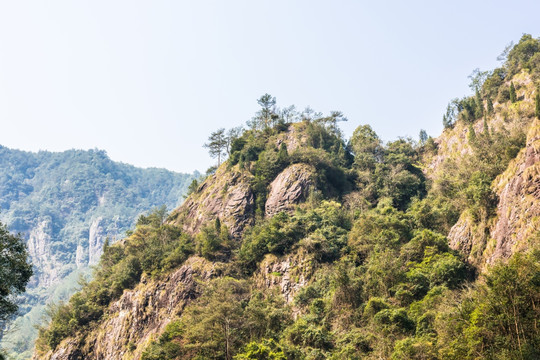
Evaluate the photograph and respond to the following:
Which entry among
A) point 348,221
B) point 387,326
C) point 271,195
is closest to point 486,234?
point 387,326

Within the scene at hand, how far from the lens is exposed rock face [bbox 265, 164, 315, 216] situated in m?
65.1

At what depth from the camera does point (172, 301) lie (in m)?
54.2

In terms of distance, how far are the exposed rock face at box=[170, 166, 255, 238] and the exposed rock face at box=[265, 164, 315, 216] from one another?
11.8 ft

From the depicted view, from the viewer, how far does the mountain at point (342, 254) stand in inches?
1282

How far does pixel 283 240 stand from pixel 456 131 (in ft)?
138

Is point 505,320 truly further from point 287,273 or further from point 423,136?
point 423,136

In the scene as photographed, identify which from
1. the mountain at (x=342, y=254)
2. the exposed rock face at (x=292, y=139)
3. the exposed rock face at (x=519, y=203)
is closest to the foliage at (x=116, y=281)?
the mountain at (x=342, y=254)

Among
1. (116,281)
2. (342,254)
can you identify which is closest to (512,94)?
(342,254)

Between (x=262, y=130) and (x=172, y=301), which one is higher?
(x=262, y=130)

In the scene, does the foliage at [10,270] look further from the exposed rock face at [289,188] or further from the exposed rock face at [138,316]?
the exposed rock face at [289,188]

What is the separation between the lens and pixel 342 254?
51844mm

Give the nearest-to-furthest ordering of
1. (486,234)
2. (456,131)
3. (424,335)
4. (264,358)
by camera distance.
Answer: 1. (424,335)
2. (264,358)
3. (486,234)
4. (456,131)

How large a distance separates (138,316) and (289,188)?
1148 inches

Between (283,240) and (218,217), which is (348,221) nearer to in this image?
(283,240)
